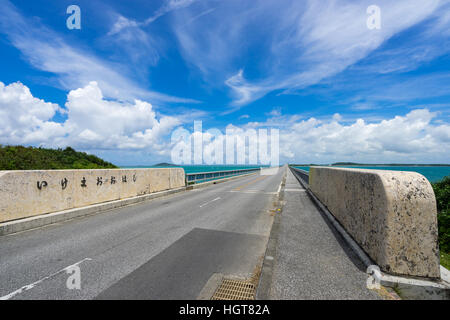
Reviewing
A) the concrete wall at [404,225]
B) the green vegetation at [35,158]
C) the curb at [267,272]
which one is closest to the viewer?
the curb at [267,272]

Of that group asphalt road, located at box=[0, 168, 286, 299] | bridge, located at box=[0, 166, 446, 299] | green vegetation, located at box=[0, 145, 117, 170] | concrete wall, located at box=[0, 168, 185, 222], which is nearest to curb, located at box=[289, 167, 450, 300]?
bridge, located at box=[0, 166, 446, 299]

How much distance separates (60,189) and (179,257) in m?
5.73

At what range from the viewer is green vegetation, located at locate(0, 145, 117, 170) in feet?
47.9

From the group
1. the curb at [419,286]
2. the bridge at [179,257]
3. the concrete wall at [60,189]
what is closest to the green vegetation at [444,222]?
the curb at [419,286]

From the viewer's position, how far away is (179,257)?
466cm

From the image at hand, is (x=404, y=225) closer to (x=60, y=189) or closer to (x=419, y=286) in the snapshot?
(x=419, y=286)

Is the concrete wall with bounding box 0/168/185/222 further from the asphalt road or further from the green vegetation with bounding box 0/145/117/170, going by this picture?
the green vegetation with bounding box 0/145/117/170

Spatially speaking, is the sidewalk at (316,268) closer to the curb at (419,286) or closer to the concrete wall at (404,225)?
the curb at (419,286)

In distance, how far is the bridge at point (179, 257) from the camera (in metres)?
3.35

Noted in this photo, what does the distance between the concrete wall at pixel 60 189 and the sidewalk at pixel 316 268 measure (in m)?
7.50

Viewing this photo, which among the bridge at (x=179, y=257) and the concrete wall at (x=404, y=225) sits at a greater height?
the concrete wall at (x=404, y=225)
